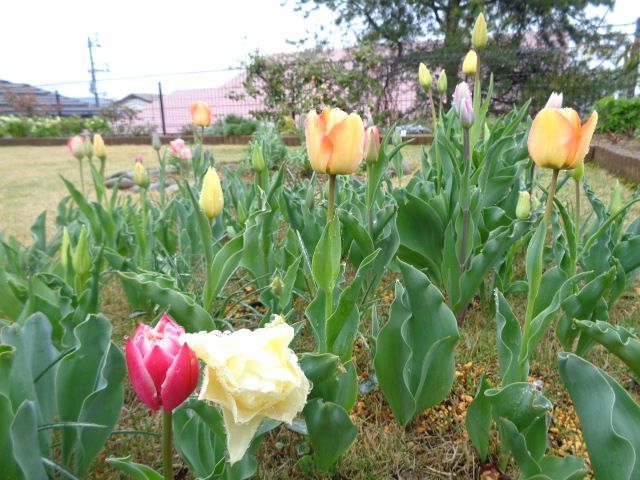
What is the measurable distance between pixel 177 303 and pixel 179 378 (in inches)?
17.8

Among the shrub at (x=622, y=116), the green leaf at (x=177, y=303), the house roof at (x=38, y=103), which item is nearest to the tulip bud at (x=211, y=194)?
the green leaf at (x=177, y=303)

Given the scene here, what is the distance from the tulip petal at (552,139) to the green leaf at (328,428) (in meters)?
0.53

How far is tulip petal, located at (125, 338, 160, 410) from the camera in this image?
0.60 m

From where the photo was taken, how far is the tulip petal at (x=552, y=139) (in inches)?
33.6

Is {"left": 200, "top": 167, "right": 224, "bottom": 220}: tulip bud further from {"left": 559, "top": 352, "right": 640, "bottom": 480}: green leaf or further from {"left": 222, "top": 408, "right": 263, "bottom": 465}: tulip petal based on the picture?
{"left": 559, "top": 352, "right": 640, "bottom": 480}: green leaf

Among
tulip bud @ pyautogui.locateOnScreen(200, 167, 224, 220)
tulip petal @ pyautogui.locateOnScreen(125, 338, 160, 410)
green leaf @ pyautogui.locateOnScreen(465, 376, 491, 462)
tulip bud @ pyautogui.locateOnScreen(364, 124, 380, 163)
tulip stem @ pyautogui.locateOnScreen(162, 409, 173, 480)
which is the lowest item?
green leaf @ pyautogui.locateOnScreen(465, 376, 491, 462)

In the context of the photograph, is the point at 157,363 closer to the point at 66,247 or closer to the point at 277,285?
the point at 277,285

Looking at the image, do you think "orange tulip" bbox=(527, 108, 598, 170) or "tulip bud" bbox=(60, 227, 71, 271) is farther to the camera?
"tulip bud" bbox=(60, 227, 71, 271)

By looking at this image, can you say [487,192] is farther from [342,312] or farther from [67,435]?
[67,435]

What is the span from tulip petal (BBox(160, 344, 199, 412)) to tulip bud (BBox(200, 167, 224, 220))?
0.50 metres

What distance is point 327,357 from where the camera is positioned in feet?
2.69

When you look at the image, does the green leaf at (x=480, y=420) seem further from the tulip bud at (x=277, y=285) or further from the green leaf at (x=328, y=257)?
the tulip bud at (x=277, y=285)

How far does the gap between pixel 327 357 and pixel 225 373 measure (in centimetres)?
31

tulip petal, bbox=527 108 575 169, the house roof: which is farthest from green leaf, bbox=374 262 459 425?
the house roof
